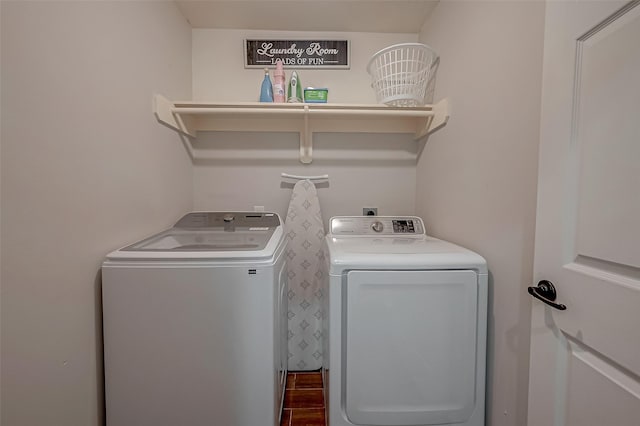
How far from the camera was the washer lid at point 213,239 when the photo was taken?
1.03 metres

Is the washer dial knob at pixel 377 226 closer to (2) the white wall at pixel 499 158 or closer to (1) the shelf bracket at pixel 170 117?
(2) the white wall at pixel 499 158

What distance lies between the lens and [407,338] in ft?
3.53

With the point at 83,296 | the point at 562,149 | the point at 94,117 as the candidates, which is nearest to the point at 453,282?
the point at 562,149

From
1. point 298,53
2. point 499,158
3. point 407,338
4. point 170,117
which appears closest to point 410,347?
point 407,338

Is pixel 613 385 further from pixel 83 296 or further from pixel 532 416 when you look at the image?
pixel 83 296

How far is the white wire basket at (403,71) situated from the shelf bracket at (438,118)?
5.2 inches

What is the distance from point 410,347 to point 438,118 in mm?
1318

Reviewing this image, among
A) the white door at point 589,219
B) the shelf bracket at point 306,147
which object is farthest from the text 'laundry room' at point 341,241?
the shelf bracket at point 306,147

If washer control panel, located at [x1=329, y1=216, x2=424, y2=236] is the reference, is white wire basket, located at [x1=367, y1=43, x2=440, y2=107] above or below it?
→ above

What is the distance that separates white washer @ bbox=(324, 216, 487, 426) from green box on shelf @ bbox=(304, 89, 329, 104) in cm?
113

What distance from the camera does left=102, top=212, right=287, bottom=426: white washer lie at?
998 millimetres

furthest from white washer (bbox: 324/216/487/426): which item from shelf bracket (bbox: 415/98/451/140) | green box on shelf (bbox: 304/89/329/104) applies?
green box on shelf (bbox: 304/89/329/104)

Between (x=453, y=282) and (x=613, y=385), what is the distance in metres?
0.49

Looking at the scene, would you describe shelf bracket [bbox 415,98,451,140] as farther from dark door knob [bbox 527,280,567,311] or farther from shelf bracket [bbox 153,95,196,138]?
shelf bracket [bbox 153,95,196,138]
